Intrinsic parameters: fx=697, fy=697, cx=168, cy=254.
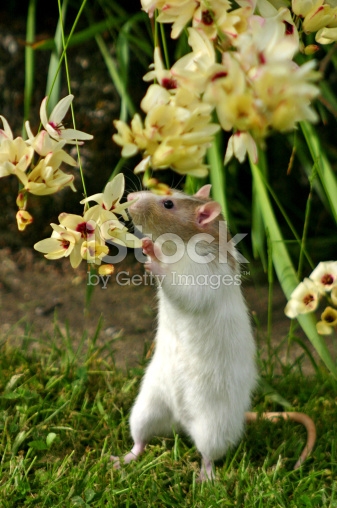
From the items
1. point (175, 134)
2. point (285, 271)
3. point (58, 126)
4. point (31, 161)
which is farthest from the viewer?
point (285, 271)

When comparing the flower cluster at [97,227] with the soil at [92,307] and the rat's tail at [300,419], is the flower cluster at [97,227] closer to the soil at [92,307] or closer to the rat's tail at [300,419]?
the rat's tail at [300,419]

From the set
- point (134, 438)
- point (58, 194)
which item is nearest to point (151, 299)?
point (58, 194)

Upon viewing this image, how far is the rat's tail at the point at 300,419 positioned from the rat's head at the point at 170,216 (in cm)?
73

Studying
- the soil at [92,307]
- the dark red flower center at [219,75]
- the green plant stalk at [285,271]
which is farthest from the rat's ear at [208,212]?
the soil at [92,307]

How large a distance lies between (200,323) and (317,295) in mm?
604

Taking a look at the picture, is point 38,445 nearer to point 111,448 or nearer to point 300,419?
point 111,448

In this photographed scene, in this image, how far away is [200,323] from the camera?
2.14 metres

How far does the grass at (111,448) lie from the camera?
2.12 metres

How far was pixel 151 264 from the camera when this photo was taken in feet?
6.70

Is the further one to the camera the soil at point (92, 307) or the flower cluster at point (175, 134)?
the soil at point (92, 307)

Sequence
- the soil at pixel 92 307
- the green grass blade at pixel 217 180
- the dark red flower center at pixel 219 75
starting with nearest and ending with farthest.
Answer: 1. the dark red flower center at pixel 219 75
2. the green grass blade at pixel 217 180
3. the soil at pixel 92 307

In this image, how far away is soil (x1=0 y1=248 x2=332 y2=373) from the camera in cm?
310

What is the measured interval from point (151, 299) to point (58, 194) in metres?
0.71

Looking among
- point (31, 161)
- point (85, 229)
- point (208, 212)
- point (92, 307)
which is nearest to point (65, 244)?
point (85, 229)
